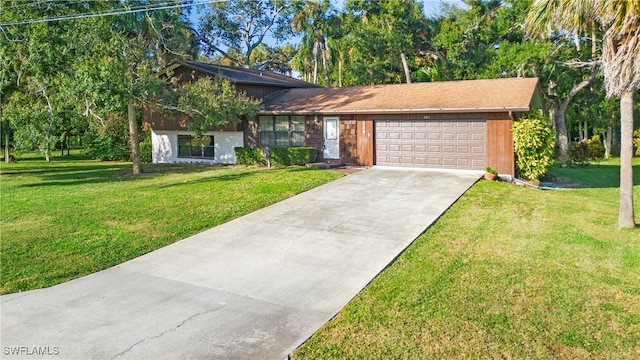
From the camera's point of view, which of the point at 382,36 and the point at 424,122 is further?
the point at 382,36

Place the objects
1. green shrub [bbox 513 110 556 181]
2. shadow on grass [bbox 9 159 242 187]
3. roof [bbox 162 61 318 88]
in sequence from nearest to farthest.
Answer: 1. green shrub [bbox 513 110 556 181]
2. shadow on grass [bbox 9 159 242 187]
3. roof [bbox 162 61 318 88]

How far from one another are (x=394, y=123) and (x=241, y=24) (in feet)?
96.8

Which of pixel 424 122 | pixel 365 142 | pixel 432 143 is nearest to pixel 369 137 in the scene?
pixel 365 142

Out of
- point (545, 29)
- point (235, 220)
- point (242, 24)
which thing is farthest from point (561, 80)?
point (242, 24)

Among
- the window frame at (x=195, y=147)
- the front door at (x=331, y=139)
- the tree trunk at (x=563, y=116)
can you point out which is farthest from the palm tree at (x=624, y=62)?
the window frame at (x=195, y=147)

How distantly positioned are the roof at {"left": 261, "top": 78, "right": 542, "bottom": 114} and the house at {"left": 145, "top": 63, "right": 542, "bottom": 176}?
3cm

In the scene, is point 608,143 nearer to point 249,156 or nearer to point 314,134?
point 314,134

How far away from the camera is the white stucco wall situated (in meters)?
22.1

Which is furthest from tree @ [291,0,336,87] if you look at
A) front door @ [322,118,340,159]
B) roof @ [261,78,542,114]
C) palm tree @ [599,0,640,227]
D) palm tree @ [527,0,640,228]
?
palm tree @ [599,0,640,227]

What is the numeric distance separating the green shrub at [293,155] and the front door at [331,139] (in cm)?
53

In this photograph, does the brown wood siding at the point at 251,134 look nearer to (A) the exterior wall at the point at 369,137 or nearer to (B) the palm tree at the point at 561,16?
(A) the exterior wall at the point at 369,137

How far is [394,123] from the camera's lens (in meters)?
18.0

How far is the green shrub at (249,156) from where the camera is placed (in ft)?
66.8

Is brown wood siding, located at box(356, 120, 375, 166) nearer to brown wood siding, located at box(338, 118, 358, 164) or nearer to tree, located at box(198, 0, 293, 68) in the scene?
brown wood siding, located at box(338, 118, 358, 164)
